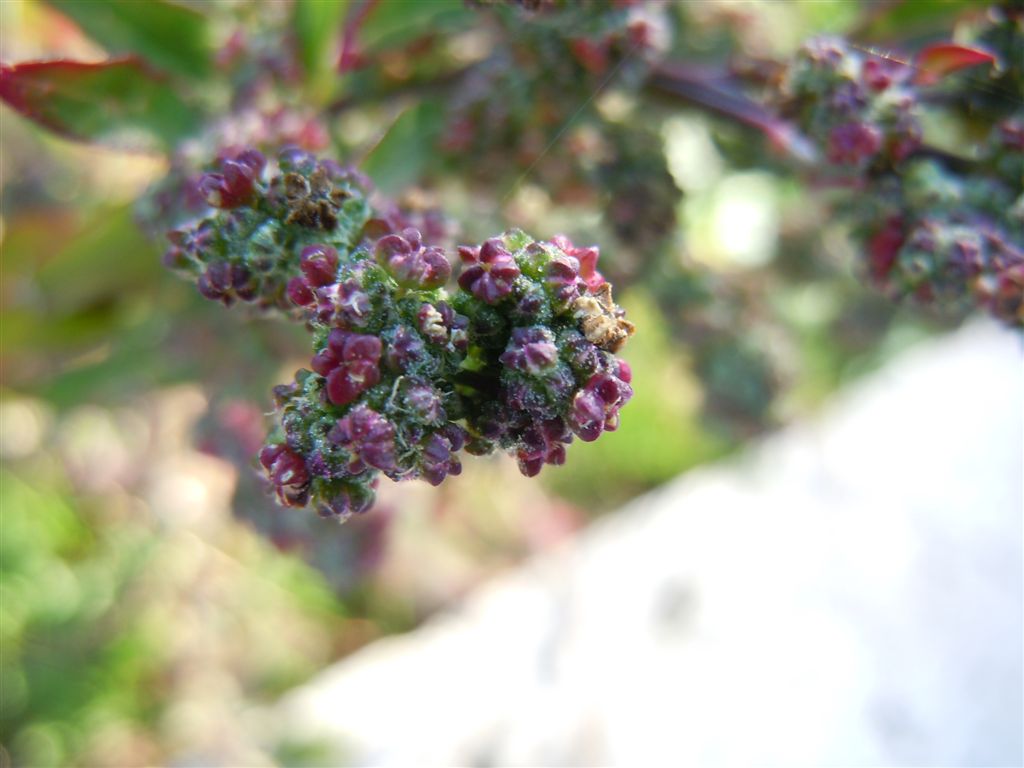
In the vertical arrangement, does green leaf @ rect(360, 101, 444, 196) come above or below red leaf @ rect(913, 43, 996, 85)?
below

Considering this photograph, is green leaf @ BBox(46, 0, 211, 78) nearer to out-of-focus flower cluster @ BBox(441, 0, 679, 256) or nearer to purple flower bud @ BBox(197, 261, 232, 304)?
out-of-focus flower cluster @ BBox(441, 0, 679, 256)

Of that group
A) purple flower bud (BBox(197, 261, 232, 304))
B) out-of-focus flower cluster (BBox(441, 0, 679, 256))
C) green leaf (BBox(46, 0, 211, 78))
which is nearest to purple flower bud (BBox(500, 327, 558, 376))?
purple flower bud (BBox(197, 261, 232, 304))

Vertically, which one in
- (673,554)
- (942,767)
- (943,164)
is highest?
(943,164)

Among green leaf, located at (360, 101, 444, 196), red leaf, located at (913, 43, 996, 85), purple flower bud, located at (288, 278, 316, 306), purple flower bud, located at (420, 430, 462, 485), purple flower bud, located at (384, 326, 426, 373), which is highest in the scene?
red leaf, located at (913, 43, 996, 85)

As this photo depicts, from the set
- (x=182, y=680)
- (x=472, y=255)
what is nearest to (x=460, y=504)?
(x=182, y=680)

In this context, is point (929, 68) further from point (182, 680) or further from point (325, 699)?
point (182, 680)

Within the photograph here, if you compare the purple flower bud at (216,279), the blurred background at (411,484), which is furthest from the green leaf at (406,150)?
the purple flower bud at (216,279)
